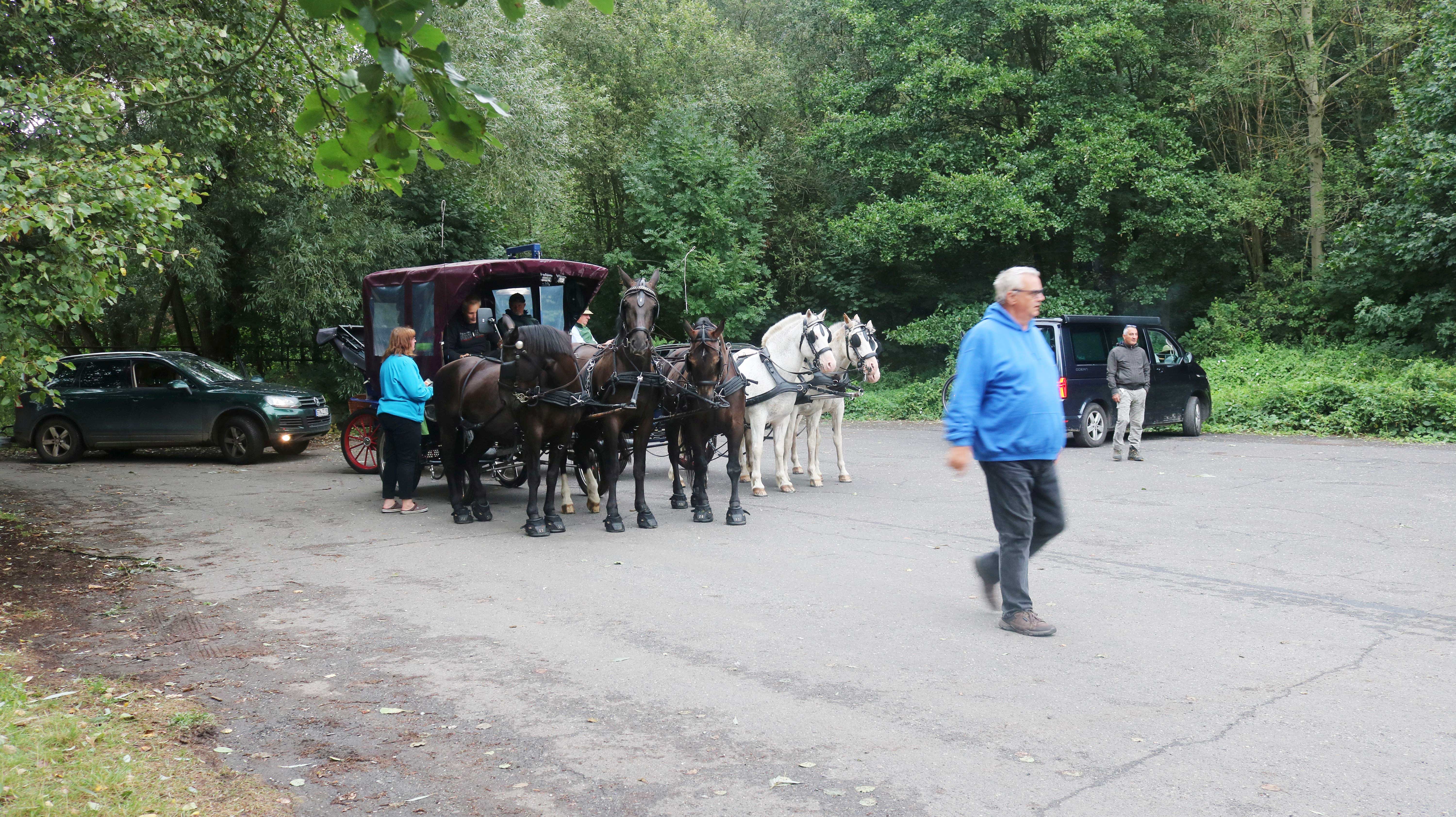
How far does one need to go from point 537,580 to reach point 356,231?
52.4 feet

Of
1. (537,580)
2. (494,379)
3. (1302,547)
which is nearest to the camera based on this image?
(537,580)

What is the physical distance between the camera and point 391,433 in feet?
36.9

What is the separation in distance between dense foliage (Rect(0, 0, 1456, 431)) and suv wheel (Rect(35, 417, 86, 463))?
168cm

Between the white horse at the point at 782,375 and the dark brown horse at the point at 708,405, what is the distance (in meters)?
1.36

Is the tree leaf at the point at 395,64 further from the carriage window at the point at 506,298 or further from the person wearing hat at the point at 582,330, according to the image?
the carriage window at the point at 506,298

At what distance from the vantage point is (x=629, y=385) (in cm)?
991

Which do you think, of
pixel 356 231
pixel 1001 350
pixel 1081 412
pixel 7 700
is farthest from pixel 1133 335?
pixel 356 231

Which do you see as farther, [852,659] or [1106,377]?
[1106,377]

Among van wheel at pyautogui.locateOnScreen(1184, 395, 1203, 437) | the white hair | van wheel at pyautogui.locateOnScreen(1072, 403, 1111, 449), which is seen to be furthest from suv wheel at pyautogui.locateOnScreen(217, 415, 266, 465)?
van wheel at pyautogui.locateOnScreen(1184, 395, 1203, 437)

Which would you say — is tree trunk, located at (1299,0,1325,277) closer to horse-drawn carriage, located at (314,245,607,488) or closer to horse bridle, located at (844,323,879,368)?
horse bridle, located at (844,323,879,368)

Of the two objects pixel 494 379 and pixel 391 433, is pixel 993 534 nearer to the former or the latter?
pixel 494 379

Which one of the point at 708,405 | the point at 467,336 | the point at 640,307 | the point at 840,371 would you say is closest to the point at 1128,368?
the point at 840,371

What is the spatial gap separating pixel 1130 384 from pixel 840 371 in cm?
448

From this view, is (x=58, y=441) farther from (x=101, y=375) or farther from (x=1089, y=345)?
(x=1089, y=345)
